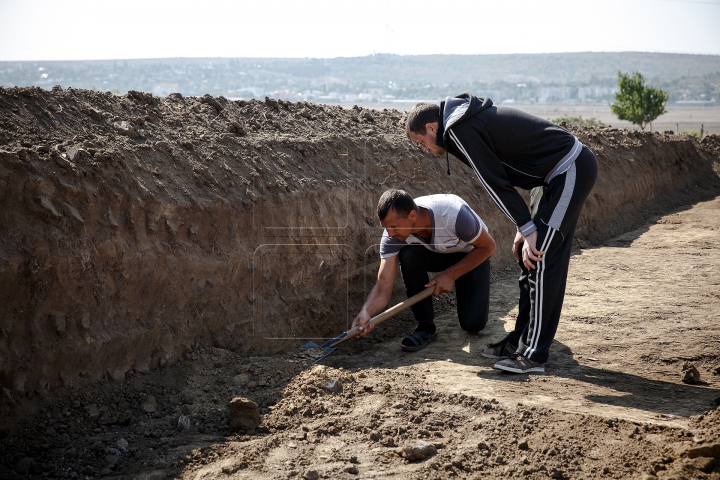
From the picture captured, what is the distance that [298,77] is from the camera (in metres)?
91.6

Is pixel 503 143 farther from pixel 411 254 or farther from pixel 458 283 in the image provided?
pixel 458 283

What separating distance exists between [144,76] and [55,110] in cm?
8063

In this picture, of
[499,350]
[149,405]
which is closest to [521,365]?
[499,350]

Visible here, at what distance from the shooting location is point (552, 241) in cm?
343

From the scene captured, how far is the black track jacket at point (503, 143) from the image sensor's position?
3369 millimetres

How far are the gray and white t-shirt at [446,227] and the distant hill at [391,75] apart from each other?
203ft

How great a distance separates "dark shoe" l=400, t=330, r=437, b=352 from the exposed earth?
0.08 metres

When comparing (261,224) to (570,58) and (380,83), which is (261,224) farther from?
(570,58)

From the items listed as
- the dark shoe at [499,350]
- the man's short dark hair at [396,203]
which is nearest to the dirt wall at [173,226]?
the man's short dark hair at [396,203]

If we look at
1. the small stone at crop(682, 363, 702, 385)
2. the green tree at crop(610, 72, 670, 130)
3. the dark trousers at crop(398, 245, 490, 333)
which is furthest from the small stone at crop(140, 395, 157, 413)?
the green tree at crop(610, 72, 670, 130)

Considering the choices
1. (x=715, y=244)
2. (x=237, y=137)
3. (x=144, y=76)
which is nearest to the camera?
(x=237, y=137)

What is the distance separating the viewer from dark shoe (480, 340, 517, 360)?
394 cm

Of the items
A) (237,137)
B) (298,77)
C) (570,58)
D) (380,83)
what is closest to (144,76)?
(298,77)

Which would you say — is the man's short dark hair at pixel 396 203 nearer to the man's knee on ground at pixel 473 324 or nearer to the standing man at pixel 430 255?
the standing man at pixel 430 255
